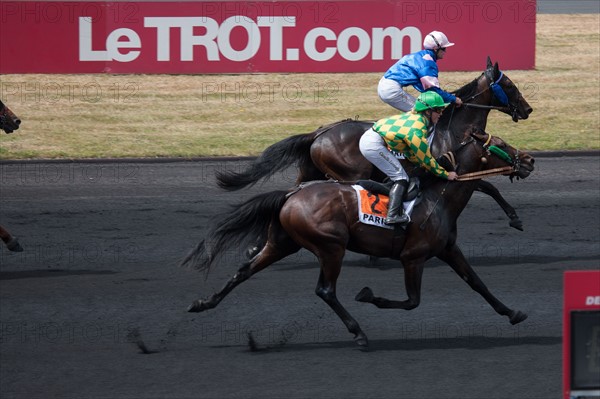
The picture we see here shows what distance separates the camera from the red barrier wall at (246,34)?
21984 millimetres

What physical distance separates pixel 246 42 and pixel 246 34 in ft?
1.23

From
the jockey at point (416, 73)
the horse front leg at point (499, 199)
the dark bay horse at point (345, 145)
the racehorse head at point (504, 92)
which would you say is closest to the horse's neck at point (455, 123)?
the dark bay horse at point (345, 145)

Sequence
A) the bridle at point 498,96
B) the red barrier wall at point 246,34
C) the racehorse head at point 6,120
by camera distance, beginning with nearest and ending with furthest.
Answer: the bridle at point 498,96 → the racehorse head at point 6,120 → the red barrier wall at point 246,34

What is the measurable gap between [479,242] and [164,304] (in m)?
4.37

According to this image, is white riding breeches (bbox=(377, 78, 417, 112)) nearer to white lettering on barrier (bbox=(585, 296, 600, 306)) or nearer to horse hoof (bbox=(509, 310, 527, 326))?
horse hoof (bbox=(509, 310, 527, 326))

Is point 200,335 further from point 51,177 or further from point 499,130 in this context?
point 499,130

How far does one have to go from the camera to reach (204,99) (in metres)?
22.8

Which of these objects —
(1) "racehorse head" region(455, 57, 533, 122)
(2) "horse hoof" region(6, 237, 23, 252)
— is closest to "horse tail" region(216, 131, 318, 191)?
(1) "racehorse head" region(455, 57, 533, 122)

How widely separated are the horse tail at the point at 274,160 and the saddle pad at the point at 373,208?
2605mm

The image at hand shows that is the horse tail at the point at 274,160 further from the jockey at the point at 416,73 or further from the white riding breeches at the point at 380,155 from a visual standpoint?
the white riding breeches at the point at 380,155

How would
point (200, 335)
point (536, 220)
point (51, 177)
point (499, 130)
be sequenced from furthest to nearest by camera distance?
point (499, 130), point (51, 177), point (536, 220), point (200, 335)

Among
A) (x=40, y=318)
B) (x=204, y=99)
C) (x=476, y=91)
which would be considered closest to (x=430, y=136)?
(x=476, y=91)

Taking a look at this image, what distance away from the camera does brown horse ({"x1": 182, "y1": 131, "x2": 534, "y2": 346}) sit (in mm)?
9055

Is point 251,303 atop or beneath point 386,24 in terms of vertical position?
beneath
